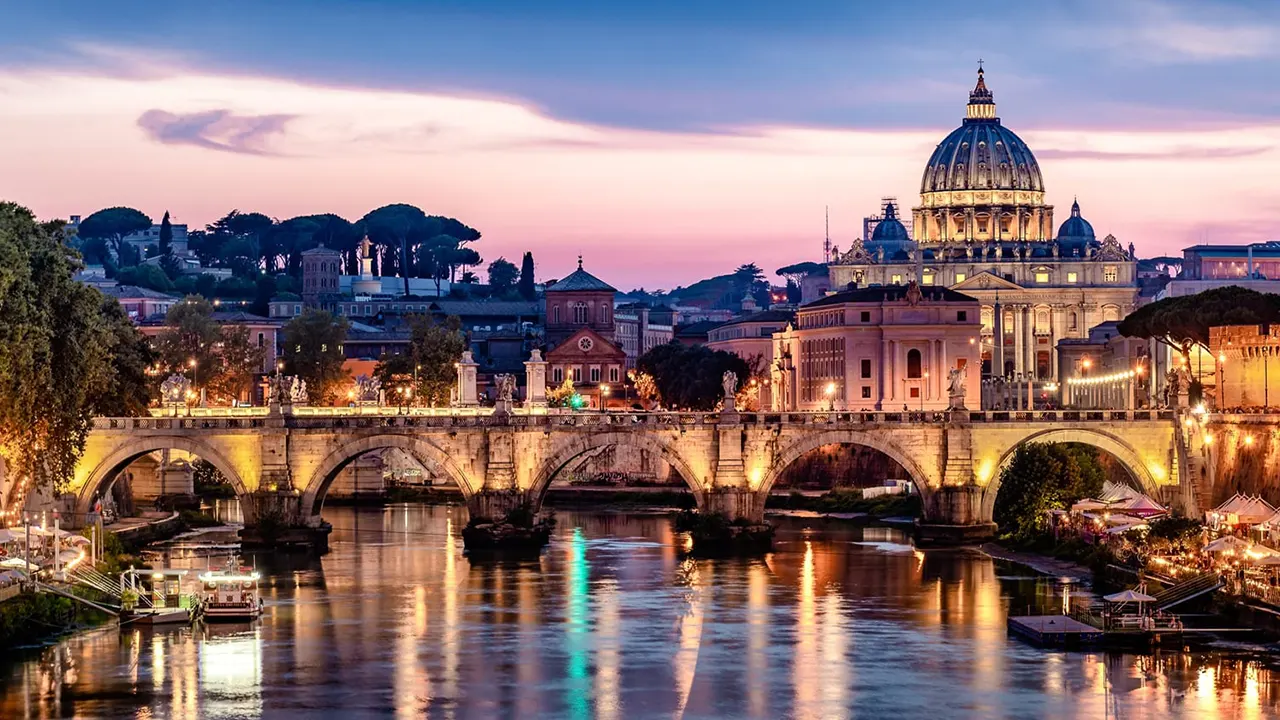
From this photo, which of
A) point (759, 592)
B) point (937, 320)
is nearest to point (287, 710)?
point (759, 592)

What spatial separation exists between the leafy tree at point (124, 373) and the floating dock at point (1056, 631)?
1709 inches

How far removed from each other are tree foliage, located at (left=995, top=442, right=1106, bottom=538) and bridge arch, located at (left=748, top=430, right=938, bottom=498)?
3379 mm

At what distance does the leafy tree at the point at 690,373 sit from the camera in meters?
180

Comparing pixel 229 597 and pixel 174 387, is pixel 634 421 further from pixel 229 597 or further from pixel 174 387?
pixel 229 597

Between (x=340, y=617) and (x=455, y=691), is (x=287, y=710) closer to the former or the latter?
(x=455, y=691)

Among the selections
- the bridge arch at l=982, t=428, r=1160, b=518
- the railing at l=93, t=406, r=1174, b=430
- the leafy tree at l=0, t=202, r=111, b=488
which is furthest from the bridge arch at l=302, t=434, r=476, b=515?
the bridge arch at l=982, t=428, r=1160, b=518

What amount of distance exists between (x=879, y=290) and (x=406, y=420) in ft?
242

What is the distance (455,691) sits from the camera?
6956 cm

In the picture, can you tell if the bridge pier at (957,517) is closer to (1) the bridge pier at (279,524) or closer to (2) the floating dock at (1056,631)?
(1) the bridge pier at (279,524)

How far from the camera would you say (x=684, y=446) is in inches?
4294

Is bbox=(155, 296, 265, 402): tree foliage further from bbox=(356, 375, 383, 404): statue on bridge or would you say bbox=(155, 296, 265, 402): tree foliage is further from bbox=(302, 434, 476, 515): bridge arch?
bbox=(302, 434, 476, 515): bridge arch

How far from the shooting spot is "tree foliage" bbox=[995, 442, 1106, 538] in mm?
105750

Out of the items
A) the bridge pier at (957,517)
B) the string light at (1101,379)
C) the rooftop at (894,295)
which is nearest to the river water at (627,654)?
the bridge pier at (957,517)

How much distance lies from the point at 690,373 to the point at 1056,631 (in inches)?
4188
